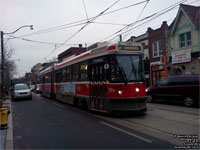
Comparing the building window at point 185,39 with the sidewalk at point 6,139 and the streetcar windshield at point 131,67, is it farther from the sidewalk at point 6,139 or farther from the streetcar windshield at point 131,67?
the sidewalk at point 6,139

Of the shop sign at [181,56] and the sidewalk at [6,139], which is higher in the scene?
the shop sign at [181,56]

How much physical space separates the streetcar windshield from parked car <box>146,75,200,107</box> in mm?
4317

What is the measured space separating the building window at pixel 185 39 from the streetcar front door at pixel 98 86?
14.3m

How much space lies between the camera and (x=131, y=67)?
927cm

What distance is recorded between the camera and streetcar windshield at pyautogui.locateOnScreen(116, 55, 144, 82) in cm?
905

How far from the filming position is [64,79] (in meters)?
14.9

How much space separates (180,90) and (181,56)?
9.72 meters

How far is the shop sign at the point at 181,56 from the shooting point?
20.3 m

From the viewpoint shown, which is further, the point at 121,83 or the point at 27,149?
the point at 121,83

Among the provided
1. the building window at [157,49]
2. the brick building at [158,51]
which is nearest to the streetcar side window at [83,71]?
the brick building at [158,51]

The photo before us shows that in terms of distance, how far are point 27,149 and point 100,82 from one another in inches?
192

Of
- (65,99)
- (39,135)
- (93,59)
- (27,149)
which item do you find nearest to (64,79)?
(65,99)

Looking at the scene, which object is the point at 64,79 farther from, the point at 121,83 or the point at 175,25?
the point at 175,25

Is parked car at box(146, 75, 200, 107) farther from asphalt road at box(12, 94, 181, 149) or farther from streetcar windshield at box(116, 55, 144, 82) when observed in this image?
asphalt road at box(12, 94, 181, 149)
